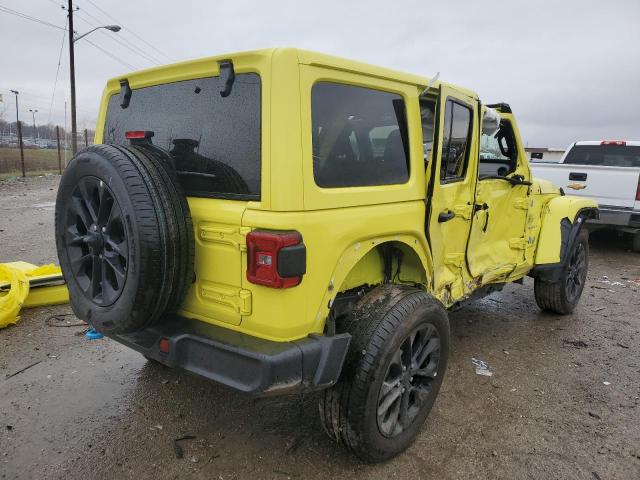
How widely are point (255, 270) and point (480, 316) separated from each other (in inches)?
144

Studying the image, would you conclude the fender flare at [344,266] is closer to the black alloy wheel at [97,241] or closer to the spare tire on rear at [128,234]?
the spare tire on rear at [128,234]

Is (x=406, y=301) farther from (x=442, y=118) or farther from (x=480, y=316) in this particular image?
(x=480, y=316)

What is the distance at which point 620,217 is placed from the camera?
25.4 feet

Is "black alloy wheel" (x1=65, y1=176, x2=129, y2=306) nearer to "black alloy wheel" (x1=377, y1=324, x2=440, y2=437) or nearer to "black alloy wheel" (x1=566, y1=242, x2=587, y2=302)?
"black alloy wheel" (x1=377, y1=324, x2=440, y2=437)

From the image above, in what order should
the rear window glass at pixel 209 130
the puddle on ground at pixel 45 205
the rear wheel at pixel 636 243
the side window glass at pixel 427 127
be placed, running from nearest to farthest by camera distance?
the rear window glass at pixel 209 130 → the side window glass at pixel 427 127 → the rear wheel at pixel 636 243 → the puddle on ground at pixel 45 205

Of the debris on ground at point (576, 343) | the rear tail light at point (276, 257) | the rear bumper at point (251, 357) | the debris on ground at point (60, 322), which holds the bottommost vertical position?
the debris on ground at point (576, 343)

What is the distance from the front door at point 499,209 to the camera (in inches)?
143

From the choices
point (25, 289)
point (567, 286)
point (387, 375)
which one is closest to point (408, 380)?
point (387, 375)

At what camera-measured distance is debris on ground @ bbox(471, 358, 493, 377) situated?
148 inches

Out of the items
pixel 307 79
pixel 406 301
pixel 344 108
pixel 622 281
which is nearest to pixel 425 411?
pixel 406 301

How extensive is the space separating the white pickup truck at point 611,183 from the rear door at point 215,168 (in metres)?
7.07

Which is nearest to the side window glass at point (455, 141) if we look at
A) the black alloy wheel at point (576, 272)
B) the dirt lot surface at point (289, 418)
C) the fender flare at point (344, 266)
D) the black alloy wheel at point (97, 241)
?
the fender flare at point (344, 266)

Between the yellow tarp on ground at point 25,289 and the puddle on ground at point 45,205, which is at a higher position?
the puddle on ground at point 45,205

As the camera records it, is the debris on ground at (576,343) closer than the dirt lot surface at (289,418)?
No
